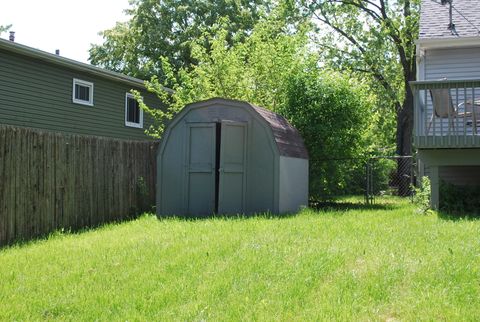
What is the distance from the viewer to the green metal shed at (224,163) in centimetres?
1148

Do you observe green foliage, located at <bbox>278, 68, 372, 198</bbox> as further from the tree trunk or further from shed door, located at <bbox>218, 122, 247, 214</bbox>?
the tree trunk

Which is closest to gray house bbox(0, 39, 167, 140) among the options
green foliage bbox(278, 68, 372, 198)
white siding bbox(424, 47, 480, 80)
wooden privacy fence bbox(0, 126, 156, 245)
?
wooden privacy fence bbox(0, 126, 156, 245)

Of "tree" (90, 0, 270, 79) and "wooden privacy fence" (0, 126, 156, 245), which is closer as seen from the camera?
"wooden privacy fence" (0, 126, 156, 245)

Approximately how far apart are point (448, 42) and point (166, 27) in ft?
84.8

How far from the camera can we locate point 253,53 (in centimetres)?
1686

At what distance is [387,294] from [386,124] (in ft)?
91.3

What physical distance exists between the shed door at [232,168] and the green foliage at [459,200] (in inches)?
166

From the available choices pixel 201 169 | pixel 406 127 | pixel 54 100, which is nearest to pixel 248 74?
pixel 201 169

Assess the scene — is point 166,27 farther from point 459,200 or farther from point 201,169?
point 459,200

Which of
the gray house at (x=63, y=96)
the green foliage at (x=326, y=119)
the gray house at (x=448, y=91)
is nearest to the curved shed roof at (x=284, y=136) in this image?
the green foliage at (x=326, y=119)

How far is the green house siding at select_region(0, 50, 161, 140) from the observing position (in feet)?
50.3

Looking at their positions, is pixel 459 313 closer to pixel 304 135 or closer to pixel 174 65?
pixel 304 135

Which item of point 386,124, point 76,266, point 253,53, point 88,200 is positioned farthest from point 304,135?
point 386,124

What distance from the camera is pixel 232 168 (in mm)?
11570
